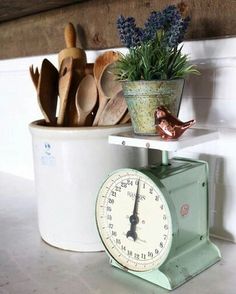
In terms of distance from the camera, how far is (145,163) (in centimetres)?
73

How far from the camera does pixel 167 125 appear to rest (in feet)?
1.86

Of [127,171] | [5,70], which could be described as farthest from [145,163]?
[5,70]

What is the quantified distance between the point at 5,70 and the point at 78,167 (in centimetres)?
70

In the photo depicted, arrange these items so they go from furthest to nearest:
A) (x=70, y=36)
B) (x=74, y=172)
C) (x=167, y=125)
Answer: (x=70, y=36), (x=74, y=172), (x=167, y=125)

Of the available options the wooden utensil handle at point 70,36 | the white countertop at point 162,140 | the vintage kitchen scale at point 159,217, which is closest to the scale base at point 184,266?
the vintage kitchen scale at point 159,217

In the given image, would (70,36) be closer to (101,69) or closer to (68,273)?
(101,69)

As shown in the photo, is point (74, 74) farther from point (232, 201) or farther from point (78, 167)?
point (232, 201)

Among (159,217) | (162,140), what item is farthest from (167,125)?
(159,217)

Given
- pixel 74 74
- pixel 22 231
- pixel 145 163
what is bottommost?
pixel 22 231

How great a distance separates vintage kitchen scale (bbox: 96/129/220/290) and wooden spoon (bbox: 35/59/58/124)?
0.58 feet

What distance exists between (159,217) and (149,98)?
0.18 metres

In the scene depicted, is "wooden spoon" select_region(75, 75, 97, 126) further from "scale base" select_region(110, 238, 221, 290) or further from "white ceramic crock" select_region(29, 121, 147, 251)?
"scale base" select_region(110, 238, 221, 290)

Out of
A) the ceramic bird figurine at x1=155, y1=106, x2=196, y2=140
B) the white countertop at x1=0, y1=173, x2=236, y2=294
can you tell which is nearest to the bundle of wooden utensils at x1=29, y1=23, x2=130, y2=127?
the ceramic bird figurine at x1=155, y1=106, x2=196, y2=140

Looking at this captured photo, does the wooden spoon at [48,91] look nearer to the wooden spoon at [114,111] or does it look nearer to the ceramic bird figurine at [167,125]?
the wooden spoon at [114,111]
